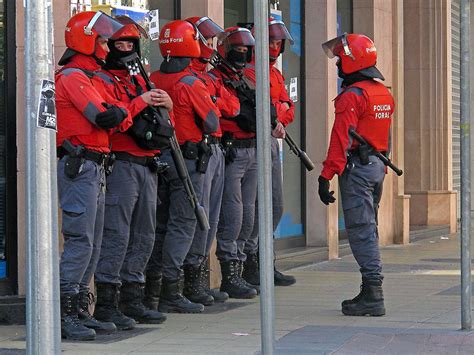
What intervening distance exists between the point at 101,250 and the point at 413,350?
89.7 inches

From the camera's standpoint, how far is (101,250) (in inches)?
377

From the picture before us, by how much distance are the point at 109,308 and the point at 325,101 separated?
661cm

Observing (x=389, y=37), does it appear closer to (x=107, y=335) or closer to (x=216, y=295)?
(x=216, y=295)

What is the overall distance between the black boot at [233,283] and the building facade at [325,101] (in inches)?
73.3

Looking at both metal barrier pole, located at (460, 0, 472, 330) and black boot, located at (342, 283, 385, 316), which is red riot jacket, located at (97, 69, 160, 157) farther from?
metal barrier pole, located at (460, 0, 472, 330)

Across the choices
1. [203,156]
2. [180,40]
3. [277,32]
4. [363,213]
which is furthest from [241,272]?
[180,40]

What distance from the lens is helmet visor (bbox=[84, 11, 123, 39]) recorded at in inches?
359

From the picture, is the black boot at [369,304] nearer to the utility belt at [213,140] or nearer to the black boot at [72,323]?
the utility belt at [213,140]

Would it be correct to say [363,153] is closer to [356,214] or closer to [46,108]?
[356,214]

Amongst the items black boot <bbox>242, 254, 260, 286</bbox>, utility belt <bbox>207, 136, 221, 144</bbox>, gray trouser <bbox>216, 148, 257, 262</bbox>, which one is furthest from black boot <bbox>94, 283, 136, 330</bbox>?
black boot <bbox>242, 254, 260, 286</bbox>

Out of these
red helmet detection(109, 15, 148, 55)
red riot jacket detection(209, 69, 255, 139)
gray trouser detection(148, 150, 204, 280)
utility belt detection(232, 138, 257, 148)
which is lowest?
gray trouser detection(148, 150, 204, 280)

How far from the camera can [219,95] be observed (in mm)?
11125

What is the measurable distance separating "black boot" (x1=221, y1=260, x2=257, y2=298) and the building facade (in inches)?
73.3

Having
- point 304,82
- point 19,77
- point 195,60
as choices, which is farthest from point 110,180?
point 304,82
